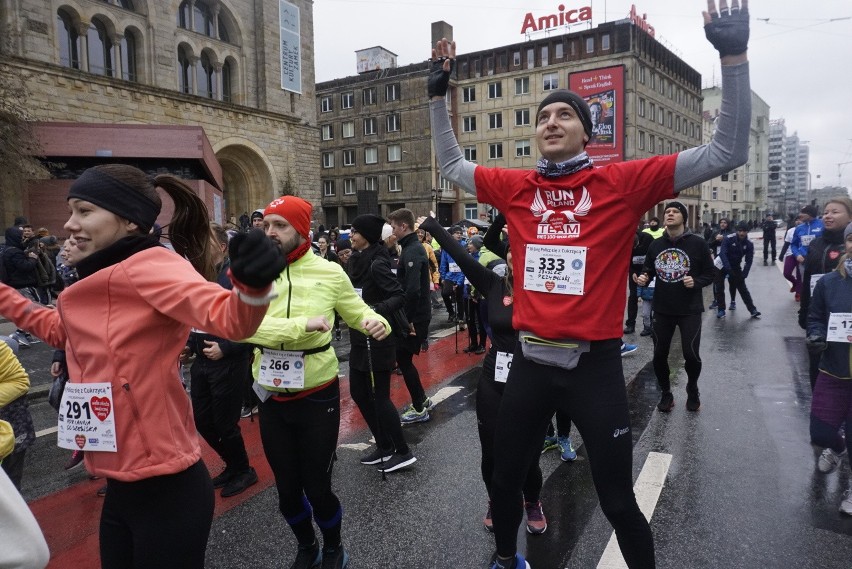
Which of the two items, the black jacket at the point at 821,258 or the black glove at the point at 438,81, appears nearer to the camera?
the black glove at the point at 438,81

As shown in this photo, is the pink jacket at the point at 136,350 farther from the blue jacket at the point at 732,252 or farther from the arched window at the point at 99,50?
the arched window at the point at 99,50

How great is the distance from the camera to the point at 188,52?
84.4ft

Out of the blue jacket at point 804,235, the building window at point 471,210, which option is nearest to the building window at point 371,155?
the building window at point 471,210

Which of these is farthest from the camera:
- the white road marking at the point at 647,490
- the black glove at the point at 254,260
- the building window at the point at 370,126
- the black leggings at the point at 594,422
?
the building window at the point at 370,126

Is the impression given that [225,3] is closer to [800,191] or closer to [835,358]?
[835,358]

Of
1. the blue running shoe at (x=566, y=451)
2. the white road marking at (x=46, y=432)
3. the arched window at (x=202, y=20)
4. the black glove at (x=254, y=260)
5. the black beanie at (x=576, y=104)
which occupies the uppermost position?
the arched window at (x=202, y=20)

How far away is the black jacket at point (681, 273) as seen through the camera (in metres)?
5.70

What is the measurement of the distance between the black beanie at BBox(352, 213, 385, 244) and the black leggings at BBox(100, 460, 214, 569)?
3.24m

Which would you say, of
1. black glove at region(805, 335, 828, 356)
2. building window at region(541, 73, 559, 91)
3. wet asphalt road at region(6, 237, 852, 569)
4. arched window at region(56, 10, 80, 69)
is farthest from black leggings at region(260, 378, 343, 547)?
building window at region(541, 73, 559, 91)

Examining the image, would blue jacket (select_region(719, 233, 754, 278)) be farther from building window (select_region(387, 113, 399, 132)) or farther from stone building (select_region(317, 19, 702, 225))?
building window (select_region(387, 113, 399, 132))

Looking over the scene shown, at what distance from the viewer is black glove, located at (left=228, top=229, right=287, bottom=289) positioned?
1.33m

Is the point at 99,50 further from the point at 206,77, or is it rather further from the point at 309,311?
the point at 309,311

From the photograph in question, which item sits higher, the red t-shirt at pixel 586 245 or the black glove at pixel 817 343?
the red t-shirt at pixel 586 245

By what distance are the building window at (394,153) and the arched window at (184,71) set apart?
29081 millimetres
